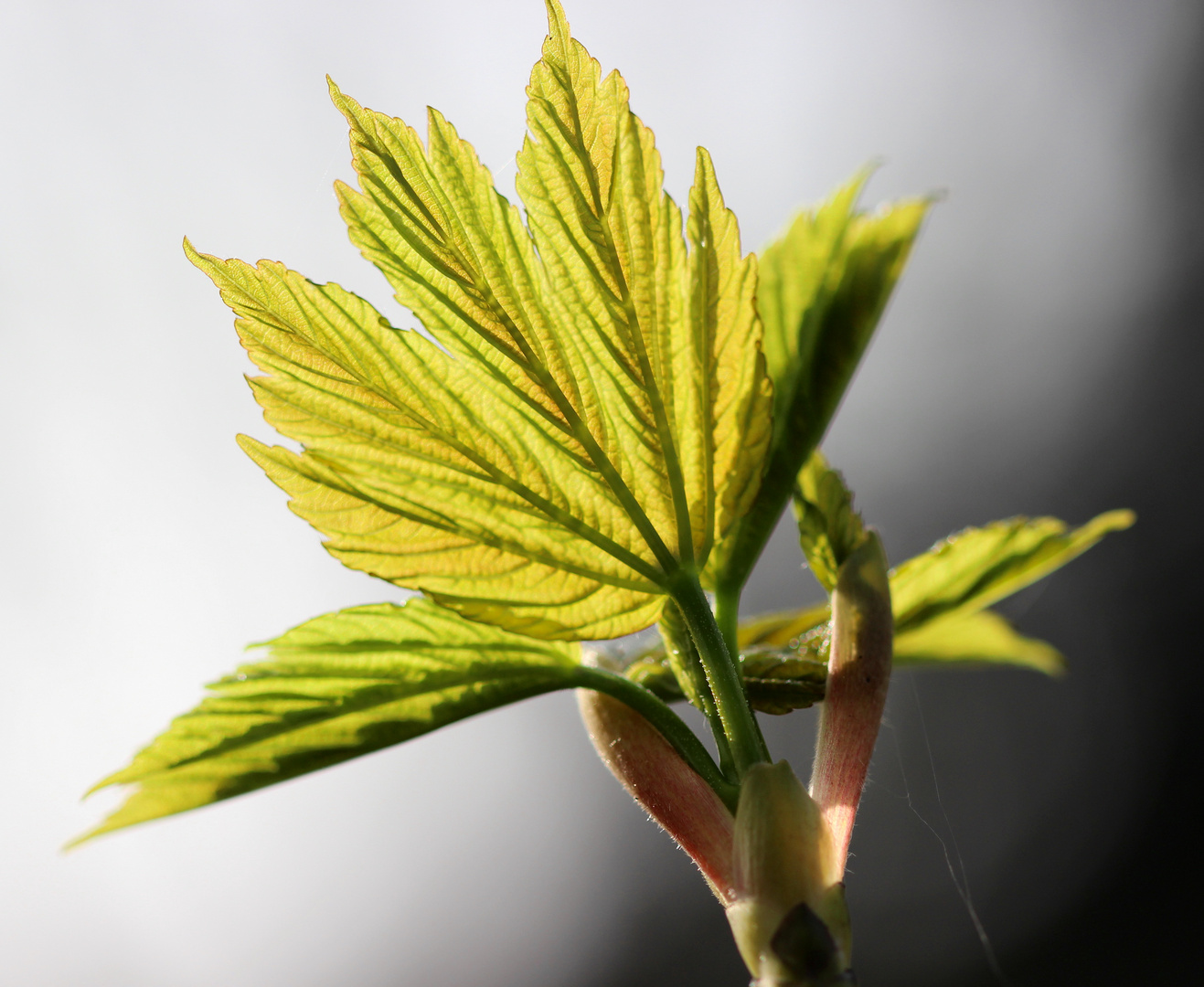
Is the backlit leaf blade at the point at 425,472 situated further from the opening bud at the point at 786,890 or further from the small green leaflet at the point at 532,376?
the opening bud at the point at 786,890

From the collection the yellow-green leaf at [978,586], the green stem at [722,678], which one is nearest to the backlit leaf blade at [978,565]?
the yellow-green leaf at [978,586]

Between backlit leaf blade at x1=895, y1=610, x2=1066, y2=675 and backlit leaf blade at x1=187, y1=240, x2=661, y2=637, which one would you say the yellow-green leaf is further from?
backlit leaf blade at x1=187, y1=240, x2=661, y2=637

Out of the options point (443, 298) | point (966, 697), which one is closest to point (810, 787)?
point (443, 298)

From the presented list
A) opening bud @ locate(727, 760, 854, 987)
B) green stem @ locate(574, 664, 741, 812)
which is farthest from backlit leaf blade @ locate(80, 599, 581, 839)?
opening bud @ locate(727, 760, 854, 987)

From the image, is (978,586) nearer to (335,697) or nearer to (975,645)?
(975,645)

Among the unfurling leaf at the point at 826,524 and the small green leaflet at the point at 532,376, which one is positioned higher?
the small green leaflet at the point at 532,376

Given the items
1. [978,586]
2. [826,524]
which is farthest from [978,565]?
[826,524]

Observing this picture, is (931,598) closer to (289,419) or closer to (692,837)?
(692,837)
